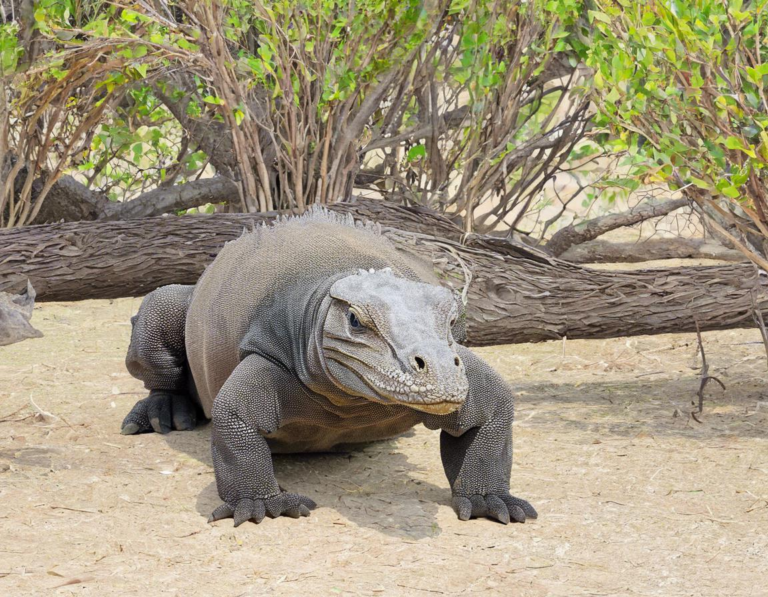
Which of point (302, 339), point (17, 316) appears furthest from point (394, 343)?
point (17, 316)

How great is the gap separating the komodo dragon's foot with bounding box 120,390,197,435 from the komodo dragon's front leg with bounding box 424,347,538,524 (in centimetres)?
160

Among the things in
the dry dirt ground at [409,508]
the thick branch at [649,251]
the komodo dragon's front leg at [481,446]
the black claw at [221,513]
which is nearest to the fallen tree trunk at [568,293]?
the dry dirt ground at [409,508]

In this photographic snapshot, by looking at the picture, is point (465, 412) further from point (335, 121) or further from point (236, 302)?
Answer: point (335, 121)

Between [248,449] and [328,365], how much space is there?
480mm

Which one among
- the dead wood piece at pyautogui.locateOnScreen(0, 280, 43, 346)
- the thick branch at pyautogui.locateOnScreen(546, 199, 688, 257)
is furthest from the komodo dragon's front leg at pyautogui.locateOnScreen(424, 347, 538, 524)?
the thick branch at pyautogui.locateOnScreen(546, 199, 688, 257)

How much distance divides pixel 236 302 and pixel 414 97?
5.88m

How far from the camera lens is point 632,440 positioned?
4.92 meters

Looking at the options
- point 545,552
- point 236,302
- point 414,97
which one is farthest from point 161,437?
point 414,97

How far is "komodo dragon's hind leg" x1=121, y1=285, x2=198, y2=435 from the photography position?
5.12m

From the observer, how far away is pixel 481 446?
3.97 m

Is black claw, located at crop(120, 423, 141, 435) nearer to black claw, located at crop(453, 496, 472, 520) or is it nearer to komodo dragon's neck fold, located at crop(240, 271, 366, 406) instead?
komodo dragon's neck fold, located at crop(240, 271, 366, 406)

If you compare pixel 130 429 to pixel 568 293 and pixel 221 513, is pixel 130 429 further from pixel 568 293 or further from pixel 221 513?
pixel 568 293

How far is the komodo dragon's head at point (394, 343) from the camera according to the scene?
10.5 feet

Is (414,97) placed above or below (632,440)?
above
